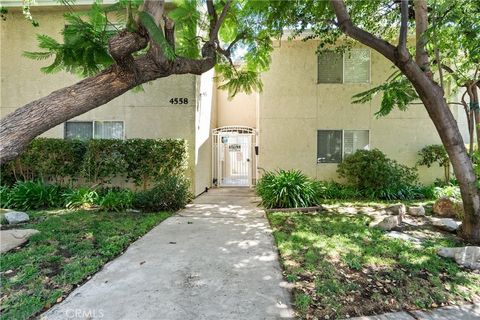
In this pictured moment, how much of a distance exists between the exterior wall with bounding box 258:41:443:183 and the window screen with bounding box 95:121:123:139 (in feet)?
16.4

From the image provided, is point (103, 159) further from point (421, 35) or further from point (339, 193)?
point (421, 35)

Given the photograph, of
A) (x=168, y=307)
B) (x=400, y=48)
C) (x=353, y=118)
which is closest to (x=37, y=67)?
(x=168, y=307)

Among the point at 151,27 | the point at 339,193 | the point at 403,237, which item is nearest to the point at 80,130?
the point at 151,27

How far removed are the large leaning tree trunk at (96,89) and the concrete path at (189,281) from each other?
1800 mm

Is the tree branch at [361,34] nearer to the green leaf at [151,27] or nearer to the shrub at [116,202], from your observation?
the green leaf at [151,27]

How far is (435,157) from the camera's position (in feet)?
30.9

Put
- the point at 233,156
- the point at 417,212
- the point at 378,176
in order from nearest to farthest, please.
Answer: the point at 417,212
the point at 378,176
the point at 233,156

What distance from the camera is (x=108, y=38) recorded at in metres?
3.27

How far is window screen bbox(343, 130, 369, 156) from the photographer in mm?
9992

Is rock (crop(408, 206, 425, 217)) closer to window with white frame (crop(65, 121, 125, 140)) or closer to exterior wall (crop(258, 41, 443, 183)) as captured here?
exterior wall (crop(258, 41, 443, 183))

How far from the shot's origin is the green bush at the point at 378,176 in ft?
28.5

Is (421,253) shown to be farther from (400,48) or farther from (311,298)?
(400,48)

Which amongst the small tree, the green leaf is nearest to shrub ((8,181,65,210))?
the green leaf

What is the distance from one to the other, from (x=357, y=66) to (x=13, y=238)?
10.9 metres
